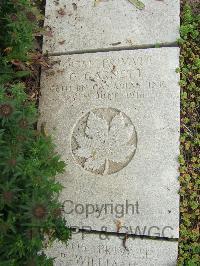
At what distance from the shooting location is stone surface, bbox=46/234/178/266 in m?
3.42

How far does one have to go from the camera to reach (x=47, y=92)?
3996 mm

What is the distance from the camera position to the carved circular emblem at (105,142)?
365 cm

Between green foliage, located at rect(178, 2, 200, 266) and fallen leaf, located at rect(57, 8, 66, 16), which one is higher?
fallen leaf, located at rect(57, 8, 66, 16)

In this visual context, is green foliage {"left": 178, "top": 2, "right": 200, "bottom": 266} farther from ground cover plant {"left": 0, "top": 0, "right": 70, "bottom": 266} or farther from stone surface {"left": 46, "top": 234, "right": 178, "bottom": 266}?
ground cover plant {"left": 0, "top": 0, "right": 70, "bottom": 266}

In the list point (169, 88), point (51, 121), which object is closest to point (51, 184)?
point (51, 121)

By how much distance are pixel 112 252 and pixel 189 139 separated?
47.5 inches

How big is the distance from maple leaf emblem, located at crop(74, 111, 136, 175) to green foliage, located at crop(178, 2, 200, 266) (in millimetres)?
488

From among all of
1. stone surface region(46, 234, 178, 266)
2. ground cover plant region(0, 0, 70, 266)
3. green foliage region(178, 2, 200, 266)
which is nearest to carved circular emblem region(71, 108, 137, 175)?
ground cover plant region(0, 0, 70, 266)

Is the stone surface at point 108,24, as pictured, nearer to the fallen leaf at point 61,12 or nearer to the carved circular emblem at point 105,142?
the fallen leaf at point 61,12

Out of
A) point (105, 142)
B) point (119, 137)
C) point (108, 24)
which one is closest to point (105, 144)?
point (105, 142)

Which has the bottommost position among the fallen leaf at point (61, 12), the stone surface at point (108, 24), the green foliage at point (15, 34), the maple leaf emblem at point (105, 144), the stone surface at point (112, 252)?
the stone surface at point (112, 252)

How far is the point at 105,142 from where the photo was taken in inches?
145

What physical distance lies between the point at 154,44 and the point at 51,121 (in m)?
1.21

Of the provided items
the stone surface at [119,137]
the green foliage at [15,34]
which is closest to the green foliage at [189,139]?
the stone surface at [119,137]
